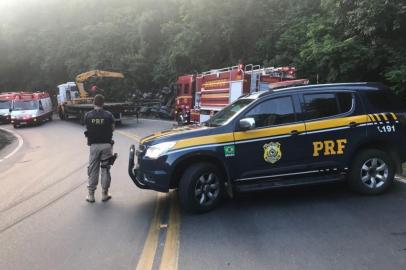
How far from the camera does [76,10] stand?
50.5 meters

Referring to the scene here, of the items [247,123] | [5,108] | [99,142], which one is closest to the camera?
[247,123]

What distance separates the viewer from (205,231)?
6.02 metres

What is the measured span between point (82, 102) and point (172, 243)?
25087 millimetres

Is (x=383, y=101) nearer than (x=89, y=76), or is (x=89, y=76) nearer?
(x=383, y=101)

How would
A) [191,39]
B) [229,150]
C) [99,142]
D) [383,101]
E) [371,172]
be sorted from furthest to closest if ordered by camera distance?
[191,39]
[99,142]
[383,101]
[371,172]
[229,150]

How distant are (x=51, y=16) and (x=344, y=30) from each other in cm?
4435

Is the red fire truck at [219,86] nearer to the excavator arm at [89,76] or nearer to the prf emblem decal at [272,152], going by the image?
the prf emblem decal at [272,152]

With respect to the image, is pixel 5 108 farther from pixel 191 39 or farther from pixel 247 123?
pixel 247 123

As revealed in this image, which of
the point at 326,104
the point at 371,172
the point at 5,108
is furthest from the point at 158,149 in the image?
the point at 5,108

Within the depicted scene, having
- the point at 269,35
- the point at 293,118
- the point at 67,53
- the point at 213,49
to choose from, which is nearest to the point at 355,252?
the point at 293,118

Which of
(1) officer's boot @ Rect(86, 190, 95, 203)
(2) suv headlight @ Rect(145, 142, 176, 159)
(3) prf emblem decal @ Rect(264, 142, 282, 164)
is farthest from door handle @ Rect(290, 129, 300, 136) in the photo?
(1) officer's boot @ Rect(86, 190, 95, 203)

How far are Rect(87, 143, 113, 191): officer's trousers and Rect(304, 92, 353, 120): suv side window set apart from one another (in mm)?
3534

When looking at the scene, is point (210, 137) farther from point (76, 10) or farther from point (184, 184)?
point (76, 10)

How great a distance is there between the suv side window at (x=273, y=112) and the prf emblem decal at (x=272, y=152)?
338 mm
